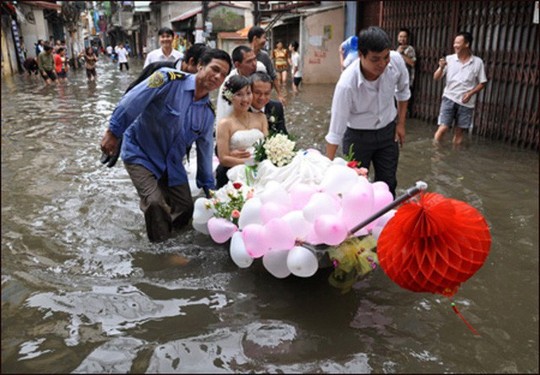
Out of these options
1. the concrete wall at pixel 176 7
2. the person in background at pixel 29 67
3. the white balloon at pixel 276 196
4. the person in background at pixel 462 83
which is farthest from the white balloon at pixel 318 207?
the concrete wall at pixel 176 7

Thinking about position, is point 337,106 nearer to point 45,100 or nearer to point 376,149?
point 376,149

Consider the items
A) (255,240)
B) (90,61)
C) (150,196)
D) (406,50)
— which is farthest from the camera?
(90,61)

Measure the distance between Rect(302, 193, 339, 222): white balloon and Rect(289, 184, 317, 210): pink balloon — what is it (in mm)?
198

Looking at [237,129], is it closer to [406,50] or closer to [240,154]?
[240,154]

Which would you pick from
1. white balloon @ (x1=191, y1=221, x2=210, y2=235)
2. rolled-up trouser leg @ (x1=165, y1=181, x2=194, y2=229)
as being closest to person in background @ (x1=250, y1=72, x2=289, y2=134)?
rolled-up trouser leg @ (x1=165, y1=181, x2=194, y2=229)

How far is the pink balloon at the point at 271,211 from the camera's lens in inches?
141

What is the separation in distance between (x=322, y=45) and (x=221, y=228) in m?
15.3

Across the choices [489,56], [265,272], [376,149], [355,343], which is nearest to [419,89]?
[489,56]

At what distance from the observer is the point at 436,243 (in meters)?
2.48

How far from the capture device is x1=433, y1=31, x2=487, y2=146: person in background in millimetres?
7480

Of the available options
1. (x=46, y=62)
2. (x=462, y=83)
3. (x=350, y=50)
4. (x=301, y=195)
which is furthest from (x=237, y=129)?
(x=46, y=62)

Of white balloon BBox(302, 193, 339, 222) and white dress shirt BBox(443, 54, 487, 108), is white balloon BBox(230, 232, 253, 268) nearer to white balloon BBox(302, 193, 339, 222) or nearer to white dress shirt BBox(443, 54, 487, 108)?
white balloon BBox(302, 193, 339, 222)

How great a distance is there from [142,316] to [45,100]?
12.1 meters

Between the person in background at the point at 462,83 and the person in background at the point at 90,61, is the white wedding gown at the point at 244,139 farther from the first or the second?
the person in background at the point at 90,61
